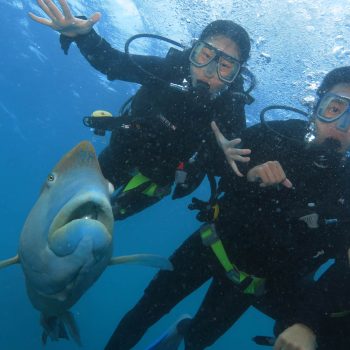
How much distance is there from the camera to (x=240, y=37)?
516 cm

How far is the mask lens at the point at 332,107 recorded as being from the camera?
4.21 m

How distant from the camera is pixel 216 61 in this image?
16.2 ft

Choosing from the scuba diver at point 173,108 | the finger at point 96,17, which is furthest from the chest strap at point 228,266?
the finger at point 96,17

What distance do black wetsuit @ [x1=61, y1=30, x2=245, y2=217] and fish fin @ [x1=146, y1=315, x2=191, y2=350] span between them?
94.0 inches

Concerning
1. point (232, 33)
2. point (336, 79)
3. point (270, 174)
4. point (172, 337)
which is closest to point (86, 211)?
point (270, 174)

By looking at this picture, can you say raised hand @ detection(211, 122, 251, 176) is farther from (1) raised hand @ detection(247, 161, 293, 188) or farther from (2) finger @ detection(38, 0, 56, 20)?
(2) finger @ detection(38, 0, 56, 20)

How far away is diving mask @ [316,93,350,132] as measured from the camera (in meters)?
4.15

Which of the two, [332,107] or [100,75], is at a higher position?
[332,107]

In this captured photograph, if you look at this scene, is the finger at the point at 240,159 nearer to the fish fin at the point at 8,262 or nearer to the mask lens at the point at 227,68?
the mask lens at the point at 227,68

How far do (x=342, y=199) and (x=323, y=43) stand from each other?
6.91m

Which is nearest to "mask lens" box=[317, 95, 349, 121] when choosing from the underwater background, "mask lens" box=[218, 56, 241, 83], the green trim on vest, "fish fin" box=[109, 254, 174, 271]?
"mask lens" box=[218, 56, 241, 83]

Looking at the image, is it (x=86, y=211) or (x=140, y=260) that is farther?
(x=140, y=260)

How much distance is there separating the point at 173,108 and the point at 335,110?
2061 mm

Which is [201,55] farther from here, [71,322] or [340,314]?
[71,322]
